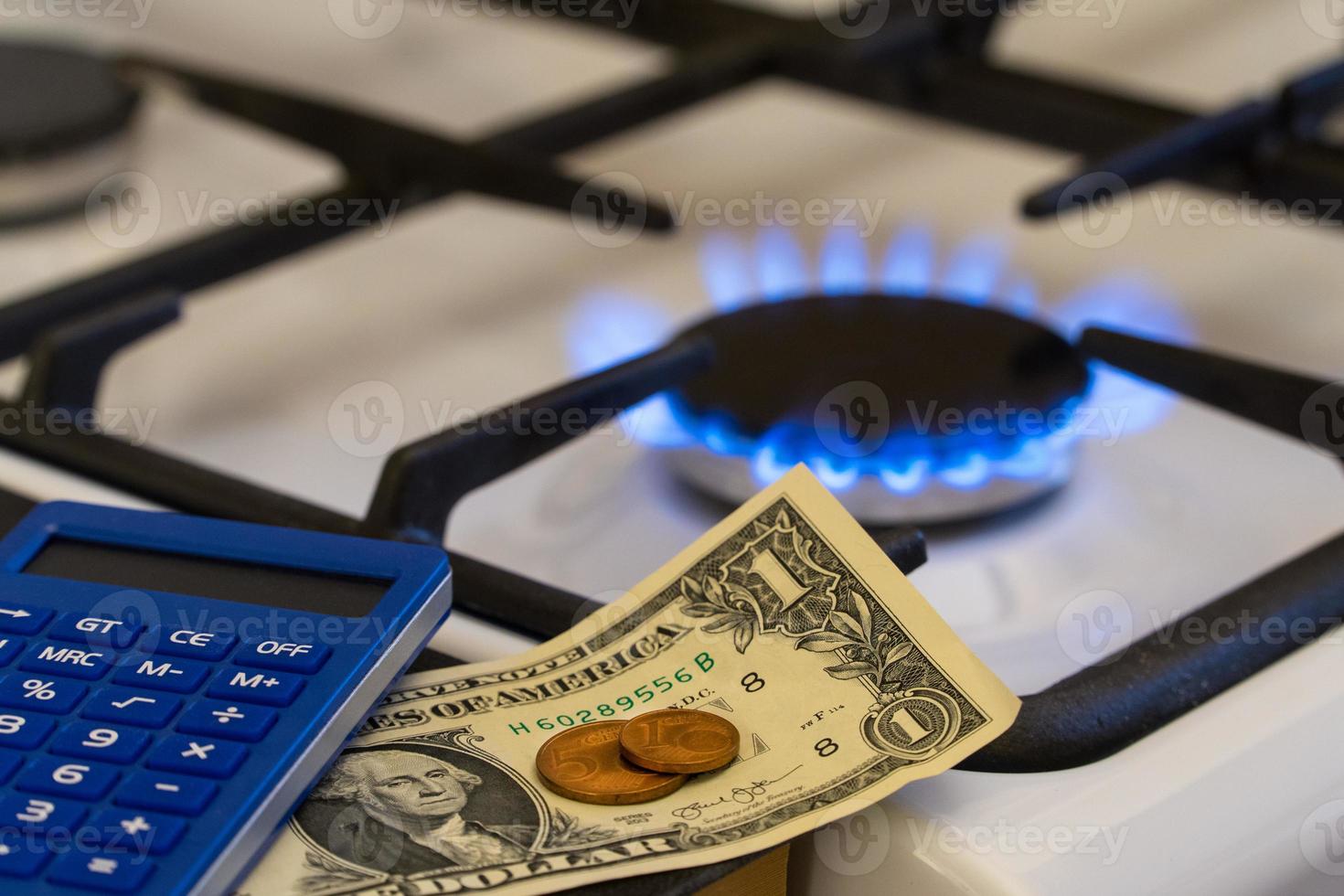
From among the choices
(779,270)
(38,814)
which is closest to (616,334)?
(779,270)

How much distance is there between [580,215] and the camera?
0.70 m

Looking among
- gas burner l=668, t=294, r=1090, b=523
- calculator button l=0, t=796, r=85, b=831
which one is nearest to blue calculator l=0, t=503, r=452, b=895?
calculator button l=0, t=796, r=85, b=831

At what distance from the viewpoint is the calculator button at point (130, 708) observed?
379 mm

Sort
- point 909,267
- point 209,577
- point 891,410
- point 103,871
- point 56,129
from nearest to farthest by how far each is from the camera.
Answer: point 103,871 < point 209,577 < point 891,410 < point 909,267 < point 56,129

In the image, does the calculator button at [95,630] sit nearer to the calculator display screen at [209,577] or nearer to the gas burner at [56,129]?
the calculator display screen at [209,577]

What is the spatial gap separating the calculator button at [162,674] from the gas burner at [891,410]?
0.73ft

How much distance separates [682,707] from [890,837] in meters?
0.07

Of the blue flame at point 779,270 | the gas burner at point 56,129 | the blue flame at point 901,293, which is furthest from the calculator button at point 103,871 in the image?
the gas burner at point 56,129

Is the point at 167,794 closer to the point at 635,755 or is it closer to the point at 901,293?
the point at 635,755

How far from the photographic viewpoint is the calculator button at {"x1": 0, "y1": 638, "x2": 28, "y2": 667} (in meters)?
0.41

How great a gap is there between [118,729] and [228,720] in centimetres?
3

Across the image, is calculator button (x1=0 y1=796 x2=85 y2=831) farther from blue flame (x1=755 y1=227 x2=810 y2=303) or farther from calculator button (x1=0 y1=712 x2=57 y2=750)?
blue flame (x1=755 y1=227 x2=810 y2=303)

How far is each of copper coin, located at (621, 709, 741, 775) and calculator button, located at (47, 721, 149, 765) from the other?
12cm

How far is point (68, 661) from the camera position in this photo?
403 mm
